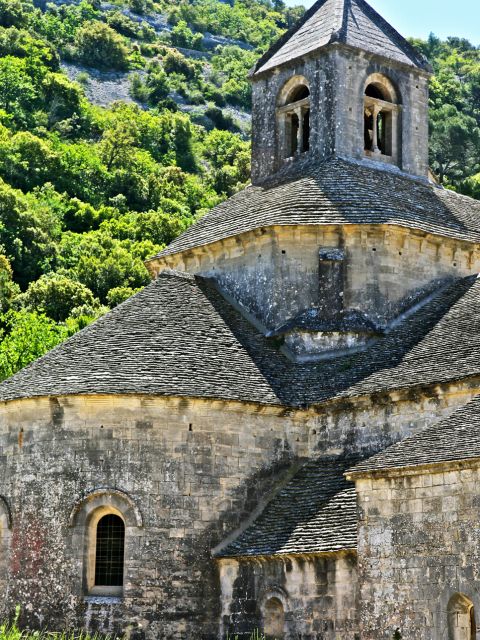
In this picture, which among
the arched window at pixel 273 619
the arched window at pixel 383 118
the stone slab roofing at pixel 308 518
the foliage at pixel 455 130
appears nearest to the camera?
the stone slab roofing at pixel 308 518

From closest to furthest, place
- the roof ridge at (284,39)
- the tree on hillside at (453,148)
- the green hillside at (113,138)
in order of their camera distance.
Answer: the roof ridge at (284,39)
the green hillside at (113,138)
the tree on hillside at (453,148)

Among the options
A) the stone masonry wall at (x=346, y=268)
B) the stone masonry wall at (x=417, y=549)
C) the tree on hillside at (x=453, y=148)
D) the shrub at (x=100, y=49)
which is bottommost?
the stone masonry wall at (x=417, y=549)

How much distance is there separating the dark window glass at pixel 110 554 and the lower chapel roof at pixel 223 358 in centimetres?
258

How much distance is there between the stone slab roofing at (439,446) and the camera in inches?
835

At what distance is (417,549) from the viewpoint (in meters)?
21.4

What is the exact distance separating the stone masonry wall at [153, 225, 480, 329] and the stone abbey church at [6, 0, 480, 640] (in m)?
0.04

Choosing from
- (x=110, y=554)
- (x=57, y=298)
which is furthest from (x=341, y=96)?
(x=57, y=298)

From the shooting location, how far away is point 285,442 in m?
26.5

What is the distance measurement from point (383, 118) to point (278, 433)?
986cm

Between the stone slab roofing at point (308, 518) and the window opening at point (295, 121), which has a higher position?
the window opening at point (295, 121)

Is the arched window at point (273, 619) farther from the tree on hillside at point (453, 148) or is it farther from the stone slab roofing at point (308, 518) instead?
the tree on hillside at point (453, 148)

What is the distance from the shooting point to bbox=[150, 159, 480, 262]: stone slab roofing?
94.8 feet

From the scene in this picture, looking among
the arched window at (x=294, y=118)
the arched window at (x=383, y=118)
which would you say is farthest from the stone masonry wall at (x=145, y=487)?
the arched window at (x=294, y=118)

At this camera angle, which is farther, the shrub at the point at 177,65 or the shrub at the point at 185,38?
the shrub at the point at 185,38
